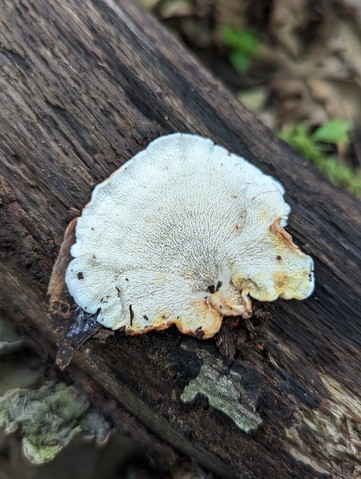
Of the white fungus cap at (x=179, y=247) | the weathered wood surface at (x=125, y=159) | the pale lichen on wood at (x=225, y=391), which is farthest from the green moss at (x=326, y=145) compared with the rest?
the pale lichen on wood at (x=225, y=391)

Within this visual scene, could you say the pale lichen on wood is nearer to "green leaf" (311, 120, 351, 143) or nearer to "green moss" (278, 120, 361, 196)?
"green moss" (278, 120, 361, 196)

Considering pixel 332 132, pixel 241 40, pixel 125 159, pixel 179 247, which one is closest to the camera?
pixel 179 247

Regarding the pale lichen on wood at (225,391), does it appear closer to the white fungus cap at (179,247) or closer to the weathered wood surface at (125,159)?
the weathered wood surface at (125,159)

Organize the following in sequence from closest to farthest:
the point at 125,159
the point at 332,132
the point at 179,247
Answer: the point at 179,247, the point at 125,159, the point at 332,132

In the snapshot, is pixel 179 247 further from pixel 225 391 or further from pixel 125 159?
pixel 225 391

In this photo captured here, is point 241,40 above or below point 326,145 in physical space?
above

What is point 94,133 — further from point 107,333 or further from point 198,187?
point 107,333

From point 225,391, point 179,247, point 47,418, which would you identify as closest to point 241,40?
point 179,247
